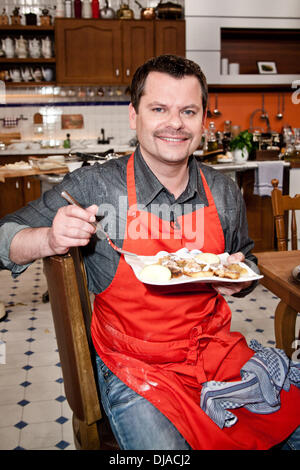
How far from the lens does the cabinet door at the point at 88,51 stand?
5758 millimetres

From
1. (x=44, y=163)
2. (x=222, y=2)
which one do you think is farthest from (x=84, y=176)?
(x=222, y=2)

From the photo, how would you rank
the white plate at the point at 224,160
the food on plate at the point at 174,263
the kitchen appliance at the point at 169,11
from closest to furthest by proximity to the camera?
the food on plate at the point at 174,263, the white plate at the point at 224,160, the kitchen appliance at the point at 169,11

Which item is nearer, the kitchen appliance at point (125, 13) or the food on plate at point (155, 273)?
the food on plate at point (155, 273)

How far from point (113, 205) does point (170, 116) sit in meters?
0.33

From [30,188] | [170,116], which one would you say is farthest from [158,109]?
[30,188]

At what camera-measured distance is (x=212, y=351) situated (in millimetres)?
1285

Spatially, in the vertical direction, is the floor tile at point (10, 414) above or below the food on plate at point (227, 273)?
below

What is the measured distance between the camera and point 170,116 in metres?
1.39

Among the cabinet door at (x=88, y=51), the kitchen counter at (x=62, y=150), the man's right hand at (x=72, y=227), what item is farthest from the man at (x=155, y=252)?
the cabinet door at (x=88, y=51)

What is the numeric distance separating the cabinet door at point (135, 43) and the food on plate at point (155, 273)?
525 centimetres

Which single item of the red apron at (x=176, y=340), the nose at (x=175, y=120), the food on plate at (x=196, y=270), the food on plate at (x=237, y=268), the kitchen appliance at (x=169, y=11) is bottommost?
the red apron at (x=176, y=340)
